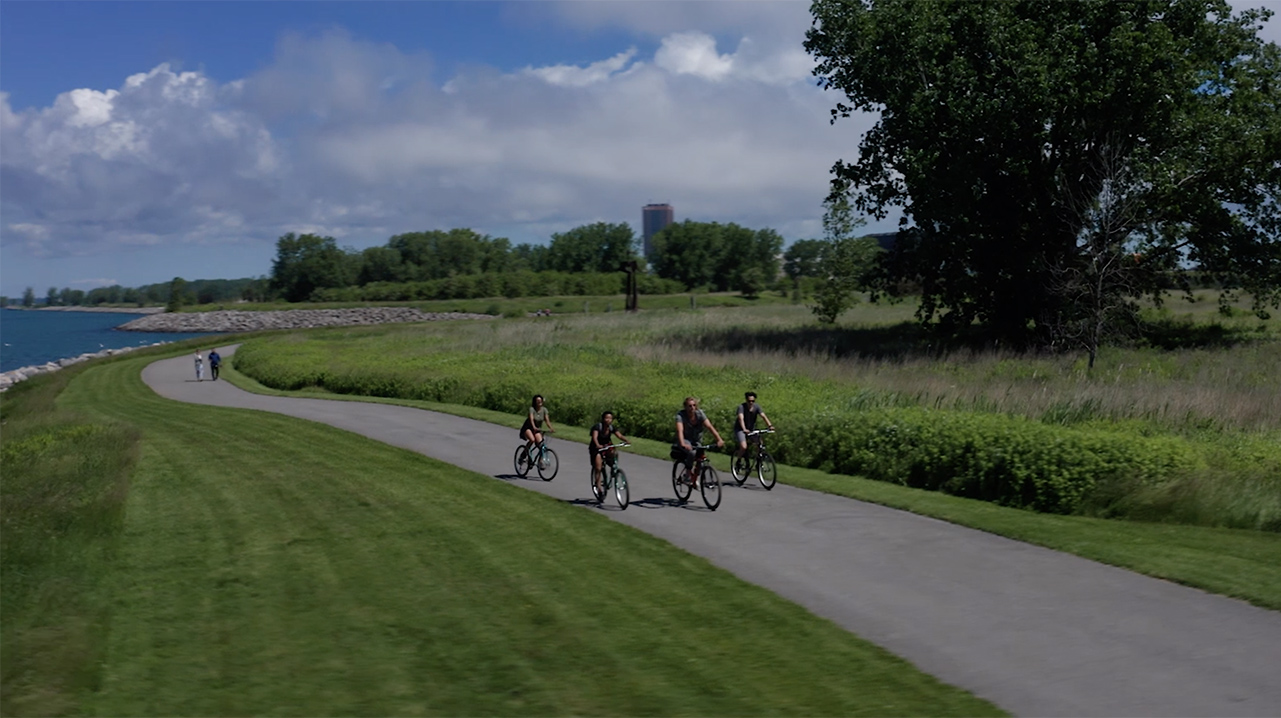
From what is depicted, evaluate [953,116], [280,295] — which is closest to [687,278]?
[280,295]

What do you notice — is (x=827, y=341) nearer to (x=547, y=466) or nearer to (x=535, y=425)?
(x=547, y=466)

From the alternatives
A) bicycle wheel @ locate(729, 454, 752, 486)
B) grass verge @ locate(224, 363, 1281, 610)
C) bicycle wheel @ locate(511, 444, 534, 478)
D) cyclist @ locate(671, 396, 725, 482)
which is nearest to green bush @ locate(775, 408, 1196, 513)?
grass verge @ locate(224, 363, 1281, 610)

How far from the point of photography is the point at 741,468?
1789 cm

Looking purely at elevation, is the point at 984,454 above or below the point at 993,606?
above

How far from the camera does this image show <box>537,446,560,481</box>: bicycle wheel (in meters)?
18.9

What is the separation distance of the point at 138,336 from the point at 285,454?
131m

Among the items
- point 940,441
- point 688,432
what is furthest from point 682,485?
point 940,441

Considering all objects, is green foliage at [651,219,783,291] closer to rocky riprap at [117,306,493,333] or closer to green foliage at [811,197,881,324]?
rocky riprap at [117,306,493,333]

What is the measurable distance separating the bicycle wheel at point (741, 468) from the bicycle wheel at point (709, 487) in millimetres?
2089

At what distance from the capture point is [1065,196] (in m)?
35.0

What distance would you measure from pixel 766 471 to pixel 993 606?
7.43m

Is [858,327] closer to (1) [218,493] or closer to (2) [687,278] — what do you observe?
(1) [218,493]

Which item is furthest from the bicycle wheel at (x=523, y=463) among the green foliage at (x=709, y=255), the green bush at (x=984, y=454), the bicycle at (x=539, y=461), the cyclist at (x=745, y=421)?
the green foliage at (x=709, y=255)

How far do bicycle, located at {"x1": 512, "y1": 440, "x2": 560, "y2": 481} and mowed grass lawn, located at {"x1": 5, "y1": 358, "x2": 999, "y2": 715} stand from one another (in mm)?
2456
